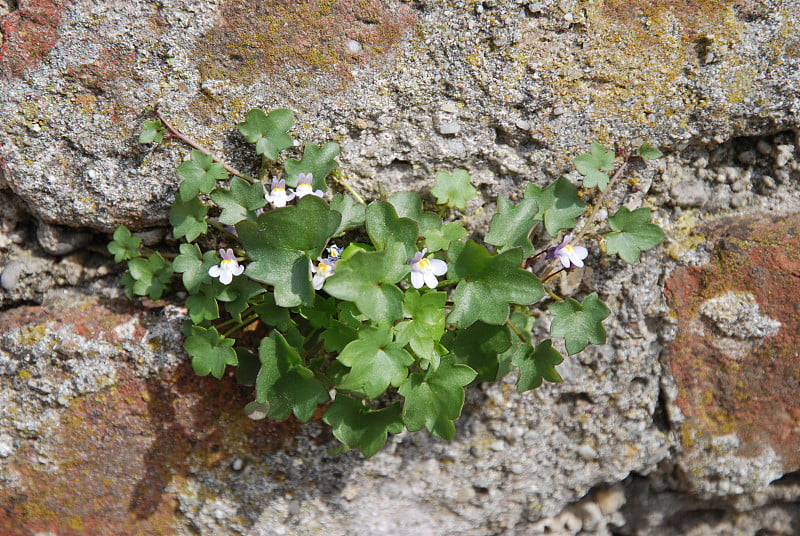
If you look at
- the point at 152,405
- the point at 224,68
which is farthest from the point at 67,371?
the point at 224,68

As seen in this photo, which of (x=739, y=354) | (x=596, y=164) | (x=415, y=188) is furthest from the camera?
(x=739, y=354)

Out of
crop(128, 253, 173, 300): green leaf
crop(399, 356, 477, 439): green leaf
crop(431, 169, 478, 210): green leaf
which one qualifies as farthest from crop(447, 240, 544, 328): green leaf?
crop(128, 253, 173, 300): green leaf

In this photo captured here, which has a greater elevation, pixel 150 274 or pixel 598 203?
pixel 598 203

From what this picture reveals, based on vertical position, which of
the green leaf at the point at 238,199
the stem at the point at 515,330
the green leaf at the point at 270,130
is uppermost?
the green leaf at the point at 270,130

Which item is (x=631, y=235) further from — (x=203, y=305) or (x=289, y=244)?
(x=203, y=305)

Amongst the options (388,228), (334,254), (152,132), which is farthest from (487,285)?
(152,132)

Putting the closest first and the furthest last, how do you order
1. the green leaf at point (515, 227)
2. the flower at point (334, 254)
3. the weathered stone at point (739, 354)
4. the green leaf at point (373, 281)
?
1. the green leaf at point (373, 281)
2. the flower at point (334, 254)
3. the green leaf at point (515, 227)
4. the weathered stone at point (739, 354)

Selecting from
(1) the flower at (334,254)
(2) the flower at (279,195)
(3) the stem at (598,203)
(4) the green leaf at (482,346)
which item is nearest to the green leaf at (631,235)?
(3) the stem at (598,203)

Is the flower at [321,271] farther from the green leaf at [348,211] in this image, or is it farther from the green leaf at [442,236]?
the green leaf at [442,236]
